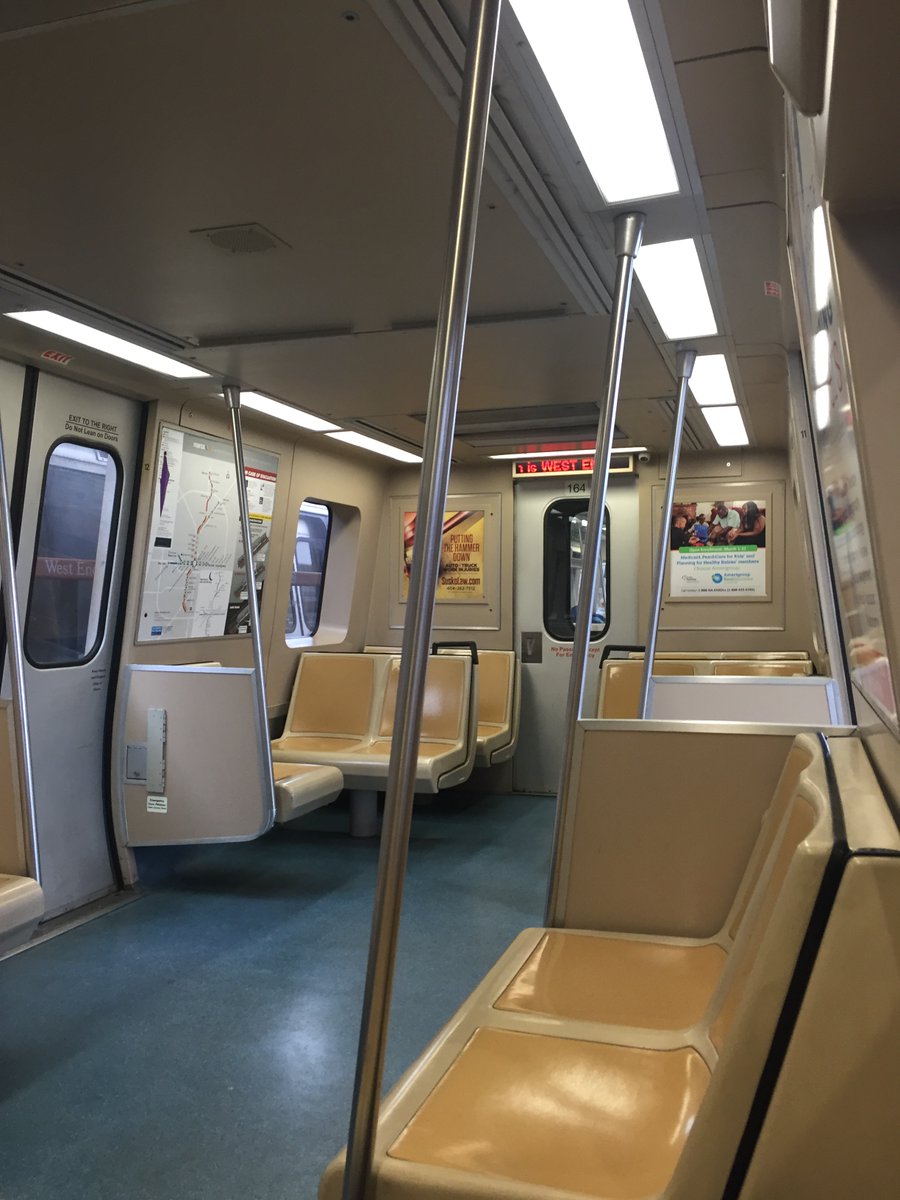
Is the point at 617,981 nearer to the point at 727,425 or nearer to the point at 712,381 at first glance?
the point at 712,381

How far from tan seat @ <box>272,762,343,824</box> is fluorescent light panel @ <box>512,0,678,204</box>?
3.56 metres

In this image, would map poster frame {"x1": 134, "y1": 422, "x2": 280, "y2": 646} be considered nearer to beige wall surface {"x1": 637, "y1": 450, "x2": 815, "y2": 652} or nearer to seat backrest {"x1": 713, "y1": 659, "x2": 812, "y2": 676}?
beige wall surface {"x1": 637, "y1": 450, "x2": 815, "y2": 652}

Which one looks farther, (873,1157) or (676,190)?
(676,190)

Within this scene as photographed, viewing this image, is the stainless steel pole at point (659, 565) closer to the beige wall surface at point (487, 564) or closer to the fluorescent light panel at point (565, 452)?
the fluorescent light panel at point (565, 452)

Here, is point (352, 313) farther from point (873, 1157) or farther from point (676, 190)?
point (873, 1157)

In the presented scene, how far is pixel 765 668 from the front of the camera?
6.13m

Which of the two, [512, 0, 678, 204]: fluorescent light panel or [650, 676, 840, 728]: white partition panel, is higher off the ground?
[512, 0, 678, 204]: fluorescent light panel

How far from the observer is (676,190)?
8.44ft

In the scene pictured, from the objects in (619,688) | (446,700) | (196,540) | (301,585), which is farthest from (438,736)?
(196,540)

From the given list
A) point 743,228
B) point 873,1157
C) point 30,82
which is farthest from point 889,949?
point 743,228

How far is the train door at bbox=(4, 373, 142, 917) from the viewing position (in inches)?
180

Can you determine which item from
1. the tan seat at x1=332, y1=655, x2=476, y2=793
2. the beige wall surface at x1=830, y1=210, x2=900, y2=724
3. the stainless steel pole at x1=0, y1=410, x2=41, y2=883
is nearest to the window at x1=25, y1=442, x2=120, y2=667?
the stainless steel pole at x1=0, y1=410, x2=41, y2=883

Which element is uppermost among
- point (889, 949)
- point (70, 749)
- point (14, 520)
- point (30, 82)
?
point (30, 82)

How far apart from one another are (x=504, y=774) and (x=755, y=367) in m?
4.05
